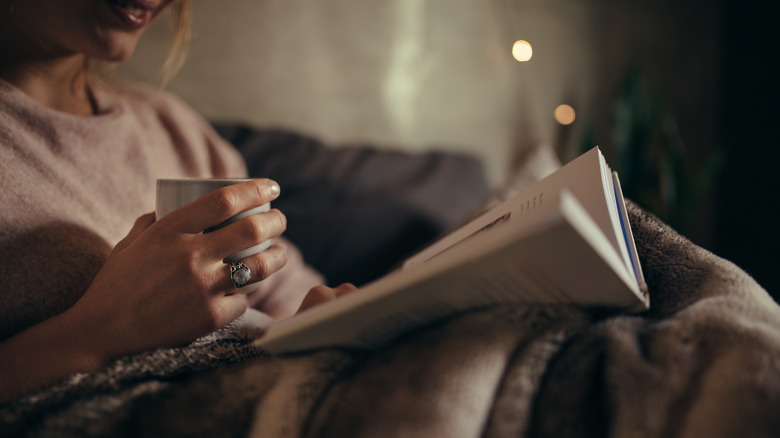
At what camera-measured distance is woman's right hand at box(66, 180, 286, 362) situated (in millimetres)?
404

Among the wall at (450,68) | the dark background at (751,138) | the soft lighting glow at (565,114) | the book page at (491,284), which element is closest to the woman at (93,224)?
the book page at (491,284)

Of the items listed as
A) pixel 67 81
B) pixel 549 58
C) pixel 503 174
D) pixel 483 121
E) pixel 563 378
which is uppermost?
pixel 67 81

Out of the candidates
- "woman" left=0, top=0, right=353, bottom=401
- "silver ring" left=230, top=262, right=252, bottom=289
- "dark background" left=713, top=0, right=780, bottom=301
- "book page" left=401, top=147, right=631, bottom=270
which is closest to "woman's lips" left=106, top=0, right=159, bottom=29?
"woman" left=0, top=0, right=353, bottom=401

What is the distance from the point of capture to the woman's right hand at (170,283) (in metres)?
0.40

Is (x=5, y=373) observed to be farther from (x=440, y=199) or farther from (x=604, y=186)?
(x=440, y=199)

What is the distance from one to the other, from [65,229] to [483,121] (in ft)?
5.19

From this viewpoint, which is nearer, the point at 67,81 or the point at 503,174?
the point at 67,81

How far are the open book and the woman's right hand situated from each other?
0.10 meters

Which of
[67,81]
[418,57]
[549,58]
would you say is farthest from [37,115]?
[549,58]

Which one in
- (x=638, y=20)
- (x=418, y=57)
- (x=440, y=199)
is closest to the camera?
(x=440, y=199)

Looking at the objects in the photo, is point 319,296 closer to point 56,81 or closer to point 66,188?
point 66,188

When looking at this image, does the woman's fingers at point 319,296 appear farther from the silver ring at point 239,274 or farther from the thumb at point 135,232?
the thumb at point 135,232

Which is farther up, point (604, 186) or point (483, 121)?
point (604, 186)

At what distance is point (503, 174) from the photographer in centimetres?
192
